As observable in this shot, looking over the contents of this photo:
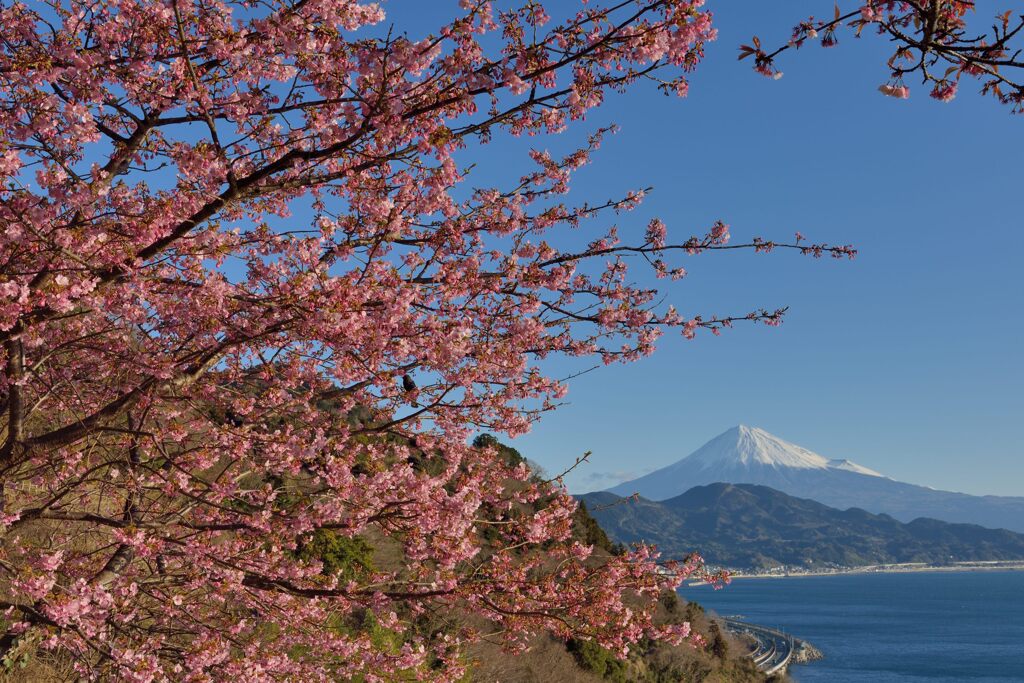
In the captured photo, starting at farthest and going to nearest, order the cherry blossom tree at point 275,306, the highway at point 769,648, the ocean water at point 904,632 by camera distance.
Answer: the ocean water at point 904,632, the highway at point 769,648, the cherry blossom tree at point 275,306

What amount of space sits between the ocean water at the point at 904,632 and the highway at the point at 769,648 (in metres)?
2.15

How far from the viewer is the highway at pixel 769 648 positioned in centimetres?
7081

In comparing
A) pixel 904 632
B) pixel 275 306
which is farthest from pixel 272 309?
pixel 904 632

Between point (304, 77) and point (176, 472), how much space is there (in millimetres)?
3435

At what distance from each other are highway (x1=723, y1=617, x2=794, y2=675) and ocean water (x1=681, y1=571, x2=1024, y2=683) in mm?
2147

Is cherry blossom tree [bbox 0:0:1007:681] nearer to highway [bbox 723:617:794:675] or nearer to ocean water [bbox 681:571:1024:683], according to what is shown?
highway [bbox 723:617:794:675]

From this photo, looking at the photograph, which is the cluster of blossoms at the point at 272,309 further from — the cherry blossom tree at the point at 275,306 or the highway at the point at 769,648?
the highway at the point at 769,648

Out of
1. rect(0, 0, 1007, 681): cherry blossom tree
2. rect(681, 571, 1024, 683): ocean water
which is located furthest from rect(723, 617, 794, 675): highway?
rect(0, 0, 1007, 681): cherry blossom tree

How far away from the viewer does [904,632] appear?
11494cm

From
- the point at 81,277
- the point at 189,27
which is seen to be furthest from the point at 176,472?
the point at 189,27

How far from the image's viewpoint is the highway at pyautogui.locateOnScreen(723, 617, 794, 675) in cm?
7081

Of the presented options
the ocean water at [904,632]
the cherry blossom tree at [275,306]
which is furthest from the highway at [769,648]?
the cherry blossom tree at [275,306]

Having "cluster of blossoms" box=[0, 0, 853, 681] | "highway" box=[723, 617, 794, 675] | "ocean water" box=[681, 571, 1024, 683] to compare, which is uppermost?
"cluster of blossoms" box=[0, 0, 853, 681]

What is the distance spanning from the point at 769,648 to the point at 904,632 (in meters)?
45.8
